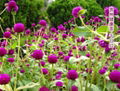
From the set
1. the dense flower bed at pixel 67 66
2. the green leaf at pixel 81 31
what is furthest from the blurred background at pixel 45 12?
the green leaf at pixel 81 31

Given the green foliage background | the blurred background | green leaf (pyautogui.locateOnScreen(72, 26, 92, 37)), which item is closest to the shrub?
the blurred background

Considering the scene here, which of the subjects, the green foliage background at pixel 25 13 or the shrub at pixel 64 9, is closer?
the green foliage background at pixel 25 13

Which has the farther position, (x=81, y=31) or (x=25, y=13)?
(x=25, y=13)

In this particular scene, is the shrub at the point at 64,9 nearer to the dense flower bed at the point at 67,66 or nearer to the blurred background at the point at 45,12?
the blurred background at the point at 45,12

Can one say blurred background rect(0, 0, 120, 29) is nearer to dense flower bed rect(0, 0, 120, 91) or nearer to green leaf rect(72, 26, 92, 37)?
dense flower bed rect(0, 0, 120, 91)

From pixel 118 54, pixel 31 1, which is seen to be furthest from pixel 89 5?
pixel 118 54

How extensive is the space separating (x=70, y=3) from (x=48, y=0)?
2026 mm

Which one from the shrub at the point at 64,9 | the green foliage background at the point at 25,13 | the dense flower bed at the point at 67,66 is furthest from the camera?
the shrub at the point at 64,9

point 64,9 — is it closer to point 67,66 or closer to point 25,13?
point 25,13

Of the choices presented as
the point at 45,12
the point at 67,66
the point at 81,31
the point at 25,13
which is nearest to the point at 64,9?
the point at 45,12

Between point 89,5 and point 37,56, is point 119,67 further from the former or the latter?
point 89,5

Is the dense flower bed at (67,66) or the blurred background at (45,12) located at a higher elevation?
the blurred background at (45,12)

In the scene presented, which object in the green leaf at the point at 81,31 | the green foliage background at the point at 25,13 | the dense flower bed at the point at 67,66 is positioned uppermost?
the green foliage background at the point at 25,13

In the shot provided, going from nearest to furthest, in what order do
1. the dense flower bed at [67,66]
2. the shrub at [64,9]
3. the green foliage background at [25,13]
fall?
the dense flower bed at [67,66]
the green foliage background at [25,13]
the shrub at [64,9]
